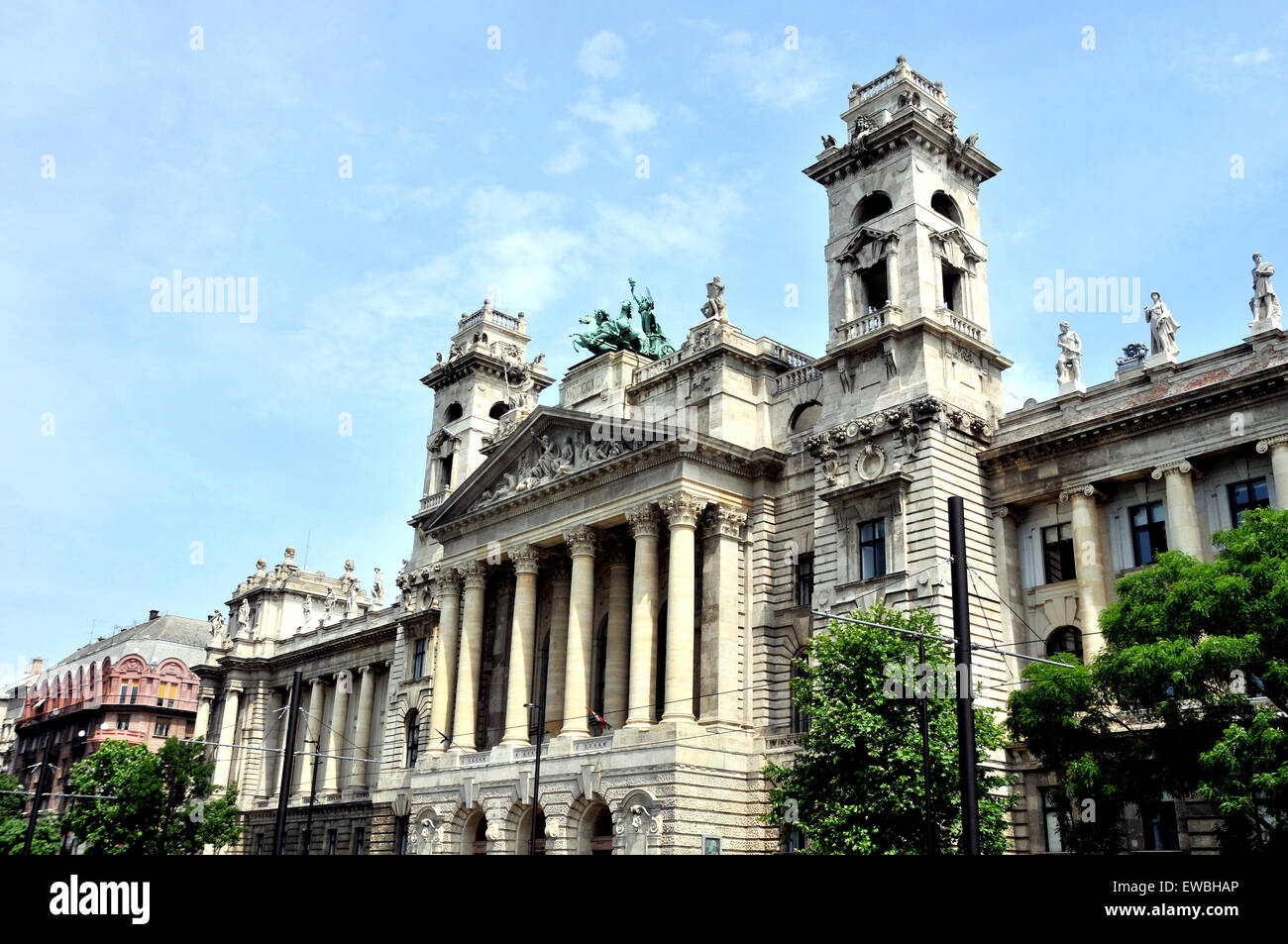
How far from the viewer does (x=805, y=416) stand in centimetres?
5350

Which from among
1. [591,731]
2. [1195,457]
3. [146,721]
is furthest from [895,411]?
[146,721]

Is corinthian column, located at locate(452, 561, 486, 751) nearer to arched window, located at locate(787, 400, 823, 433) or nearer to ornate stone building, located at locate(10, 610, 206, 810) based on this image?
arched window, located at locate(787, 400, 823, 433)

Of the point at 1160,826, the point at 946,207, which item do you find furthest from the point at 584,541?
the point at 1160,826

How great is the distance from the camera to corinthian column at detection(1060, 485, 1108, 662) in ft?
138

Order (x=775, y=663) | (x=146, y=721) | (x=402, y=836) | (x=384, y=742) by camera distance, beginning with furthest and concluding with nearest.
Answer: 1. (x=146, y=721)
2. (x=384, y=742)
3. (x=402, y=836)
4. (x=775, y=663)

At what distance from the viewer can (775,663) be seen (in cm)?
4916

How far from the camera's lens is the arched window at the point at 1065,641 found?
43.9m

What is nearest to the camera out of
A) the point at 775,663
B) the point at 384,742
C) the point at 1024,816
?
the point at 1024,816

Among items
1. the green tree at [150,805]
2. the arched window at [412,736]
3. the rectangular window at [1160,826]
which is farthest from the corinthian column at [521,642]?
the rectangular window at [1160,826]

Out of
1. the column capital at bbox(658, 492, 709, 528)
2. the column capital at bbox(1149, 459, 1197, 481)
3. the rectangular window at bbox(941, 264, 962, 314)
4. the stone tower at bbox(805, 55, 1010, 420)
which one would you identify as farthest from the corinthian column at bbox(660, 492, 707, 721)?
the column capital at bbox(1149, 459, 1197, 481)

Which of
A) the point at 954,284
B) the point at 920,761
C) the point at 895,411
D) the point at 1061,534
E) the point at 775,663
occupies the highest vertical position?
the point at 954,284

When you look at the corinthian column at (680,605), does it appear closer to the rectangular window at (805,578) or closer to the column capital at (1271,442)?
the rectangular window at (805,578)
